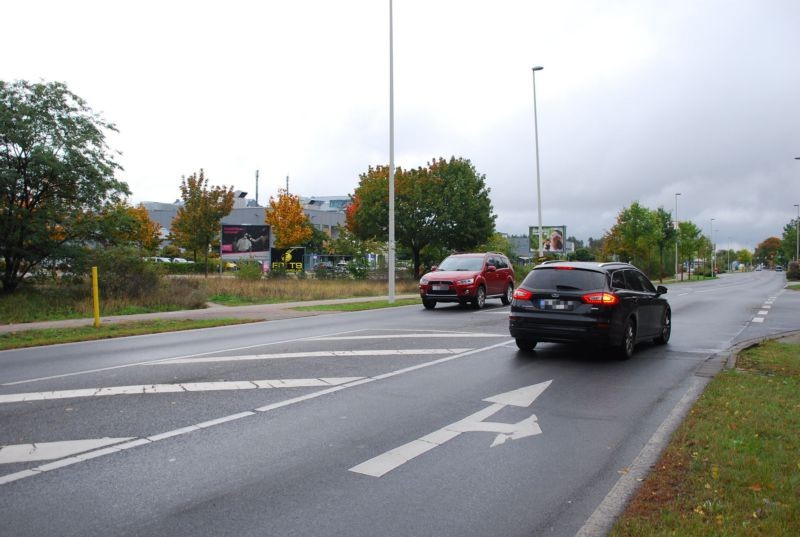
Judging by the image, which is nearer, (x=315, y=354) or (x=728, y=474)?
(x=728, y=474)

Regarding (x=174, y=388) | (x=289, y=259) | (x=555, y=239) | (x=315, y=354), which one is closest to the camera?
(x=174, y=388)

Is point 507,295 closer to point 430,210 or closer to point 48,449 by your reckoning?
point 430,210

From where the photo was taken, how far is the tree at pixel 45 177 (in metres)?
18.7

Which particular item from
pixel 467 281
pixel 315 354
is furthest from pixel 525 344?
pixel 467 281

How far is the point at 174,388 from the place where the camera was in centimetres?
779

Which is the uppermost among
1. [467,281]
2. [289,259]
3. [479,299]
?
[289,259]

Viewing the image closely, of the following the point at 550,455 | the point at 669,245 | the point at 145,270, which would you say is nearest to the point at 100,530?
the point at 550,455

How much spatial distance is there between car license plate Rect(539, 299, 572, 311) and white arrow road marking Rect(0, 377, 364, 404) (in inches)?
144

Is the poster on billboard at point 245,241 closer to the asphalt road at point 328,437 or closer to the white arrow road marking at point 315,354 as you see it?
the asphalt road at point 328,437

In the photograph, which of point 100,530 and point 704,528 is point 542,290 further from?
point 100,530

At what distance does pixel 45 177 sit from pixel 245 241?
33.2 metres

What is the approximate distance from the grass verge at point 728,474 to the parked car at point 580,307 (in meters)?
2.75

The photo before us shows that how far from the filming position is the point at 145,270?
21.0 m

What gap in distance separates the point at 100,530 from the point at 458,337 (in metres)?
9.67
